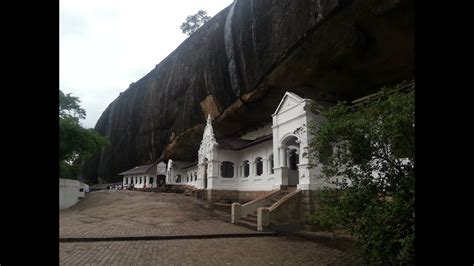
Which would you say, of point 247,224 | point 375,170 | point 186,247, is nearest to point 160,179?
point 247,224

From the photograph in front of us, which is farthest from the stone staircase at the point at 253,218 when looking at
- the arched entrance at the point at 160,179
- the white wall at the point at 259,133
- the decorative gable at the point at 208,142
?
the arched entrance at the point at 160,179

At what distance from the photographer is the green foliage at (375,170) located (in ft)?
19.8

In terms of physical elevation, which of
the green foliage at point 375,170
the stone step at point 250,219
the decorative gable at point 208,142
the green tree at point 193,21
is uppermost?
the green tree at point 193,21

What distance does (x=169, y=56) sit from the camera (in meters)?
47.2

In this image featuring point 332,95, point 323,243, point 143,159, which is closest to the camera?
point 323,243

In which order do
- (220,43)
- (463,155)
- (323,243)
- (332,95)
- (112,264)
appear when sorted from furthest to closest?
(220,43) → (332,95) → (323,243) → (112,264) → (463,155)

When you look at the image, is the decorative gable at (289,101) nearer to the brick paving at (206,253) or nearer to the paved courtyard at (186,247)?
the paved courtyard at (186,247)

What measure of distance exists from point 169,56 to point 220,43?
19.4 m

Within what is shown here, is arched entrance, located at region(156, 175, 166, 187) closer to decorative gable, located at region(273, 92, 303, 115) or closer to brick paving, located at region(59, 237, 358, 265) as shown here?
decorative gable, located at region(273, 92, 303, 115)

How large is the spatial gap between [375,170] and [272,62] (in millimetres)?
14555

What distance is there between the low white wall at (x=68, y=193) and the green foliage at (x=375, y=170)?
75.3ft

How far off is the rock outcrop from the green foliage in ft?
29.5
